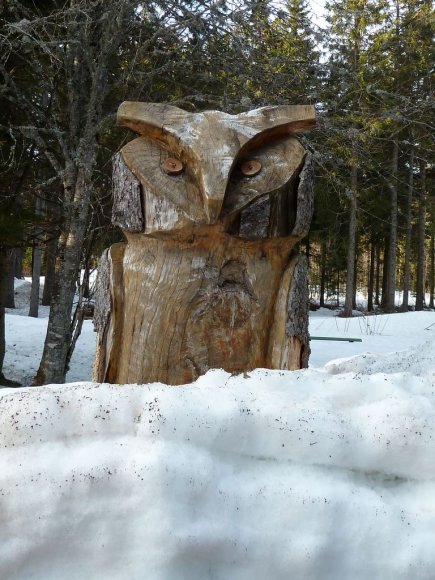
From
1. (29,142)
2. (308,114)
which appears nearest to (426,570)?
(308,114)

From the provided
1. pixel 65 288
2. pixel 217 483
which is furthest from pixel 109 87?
pixel 217 483

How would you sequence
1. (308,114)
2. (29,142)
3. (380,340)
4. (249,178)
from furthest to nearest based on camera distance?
(380,340) → (29,142) → (308,114) → (249,178)

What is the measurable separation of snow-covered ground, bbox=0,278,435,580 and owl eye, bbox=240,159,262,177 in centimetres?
98

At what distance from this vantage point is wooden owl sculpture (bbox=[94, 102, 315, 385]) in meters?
2.03

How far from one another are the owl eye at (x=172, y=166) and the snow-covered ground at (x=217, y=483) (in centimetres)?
100

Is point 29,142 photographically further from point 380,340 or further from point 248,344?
point 380,340

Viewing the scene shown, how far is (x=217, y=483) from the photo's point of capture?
3.78ft

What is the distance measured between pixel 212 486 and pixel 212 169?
3.96 feet

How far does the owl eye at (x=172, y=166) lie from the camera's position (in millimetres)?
2043

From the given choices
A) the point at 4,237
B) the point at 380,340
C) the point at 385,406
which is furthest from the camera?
the point at 380,340

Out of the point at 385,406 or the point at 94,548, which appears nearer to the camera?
the point at 94,548

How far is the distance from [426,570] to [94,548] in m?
0.72

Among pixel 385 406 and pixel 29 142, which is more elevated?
pixel 29 142

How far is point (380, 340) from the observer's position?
9.25 m
